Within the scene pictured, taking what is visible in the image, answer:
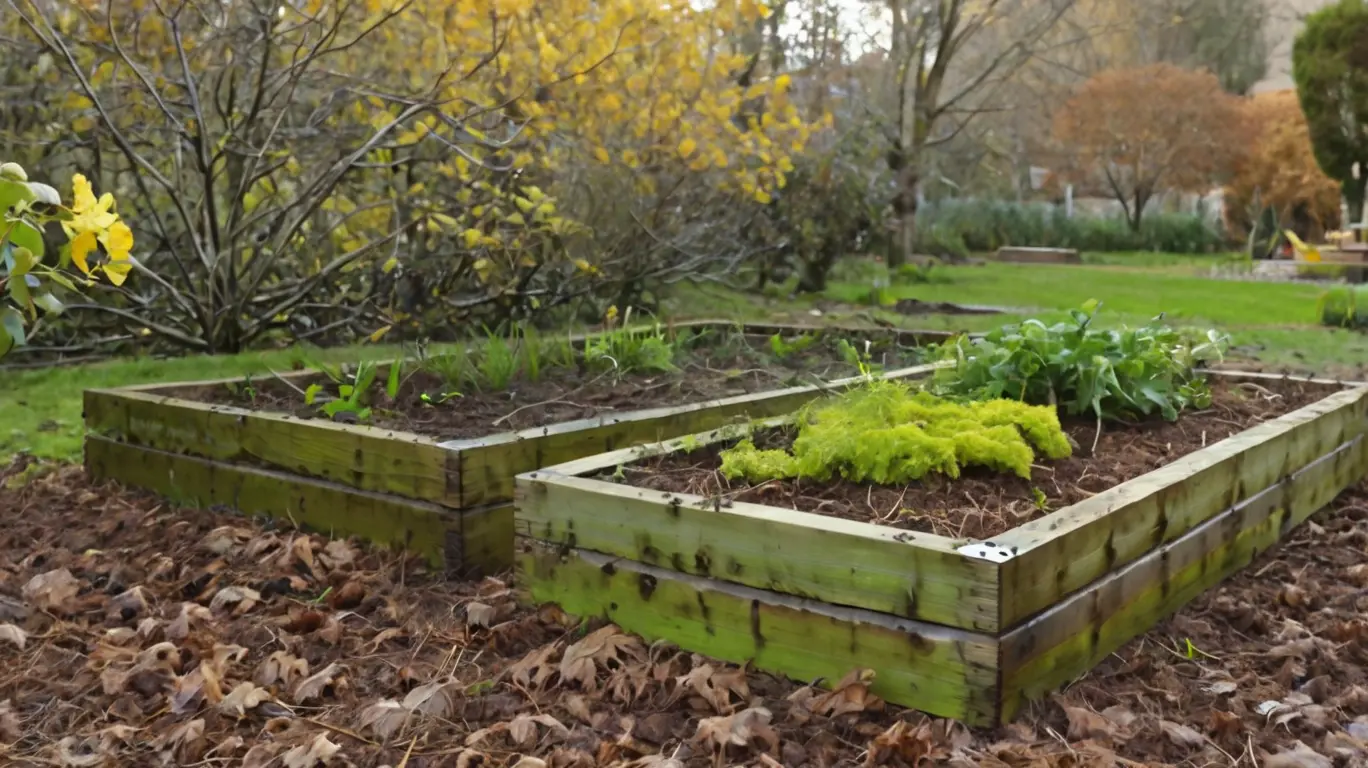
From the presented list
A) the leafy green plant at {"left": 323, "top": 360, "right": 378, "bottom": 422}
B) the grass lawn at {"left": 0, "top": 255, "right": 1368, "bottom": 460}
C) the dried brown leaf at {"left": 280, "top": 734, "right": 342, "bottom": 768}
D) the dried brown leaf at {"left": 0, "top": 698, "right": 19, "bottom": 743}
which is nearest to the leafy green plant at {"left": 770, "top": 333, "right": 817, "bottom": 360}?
the grass lawn at {"left": 0, "top": 255, "right": 1368, "bottom": 460}

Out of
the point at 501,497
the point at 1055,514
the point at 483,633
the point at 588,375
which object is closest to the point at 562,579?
the point at 483,633

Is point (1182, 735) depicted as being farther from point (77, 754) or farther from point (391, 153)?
point (391, 153)

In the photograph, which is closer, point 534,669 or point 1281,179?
point 534,669

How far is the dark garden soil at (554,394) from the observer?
422cm

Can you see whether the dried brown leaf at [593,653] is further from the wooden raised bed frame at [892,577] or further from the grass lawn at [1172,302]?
the grass lawn at [1172,302]

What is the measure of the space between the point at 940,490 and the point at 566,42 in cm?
566

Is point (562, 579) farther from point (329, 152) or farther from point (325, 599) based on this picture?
point (329, 152)

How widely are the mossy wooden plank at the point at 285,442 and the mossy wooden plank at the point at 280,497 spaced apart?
38 millimetres

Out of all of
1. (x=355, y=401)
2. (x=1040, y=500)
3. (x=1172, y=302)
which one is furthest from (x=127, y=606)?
(x=1172, y=302)

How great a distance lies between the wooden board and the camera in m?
3.55

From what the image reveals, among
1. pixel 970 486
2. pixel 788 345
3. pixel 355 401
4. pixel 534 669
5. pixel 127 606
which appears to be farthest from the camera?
pixel 788 345

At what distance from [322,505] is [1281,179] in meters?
31.8

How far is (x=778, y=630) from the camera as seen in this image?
2.70 meters

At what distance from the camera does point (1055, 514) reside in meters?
2.73
